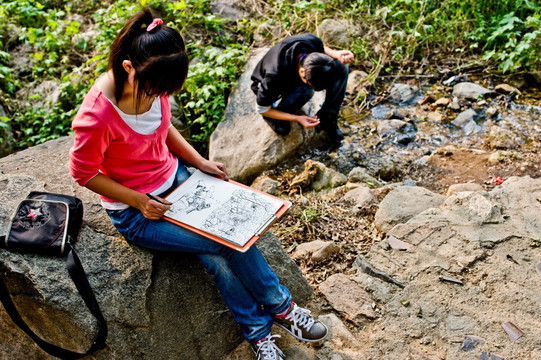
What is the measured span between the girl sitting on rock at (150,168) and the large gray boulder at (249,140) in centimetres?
178

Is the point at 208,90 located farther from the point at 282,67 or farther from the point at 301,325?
the point at 301,325

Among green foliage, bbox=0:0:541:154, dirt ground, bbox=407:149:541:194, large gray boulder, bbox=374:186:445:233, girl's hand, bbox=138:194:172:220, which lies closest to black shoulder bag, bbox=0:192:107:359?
girl's hand, bbox=138:194:172:220

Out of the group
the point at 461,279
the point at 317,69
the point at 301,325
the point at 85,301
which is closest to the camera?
the point at 85,301

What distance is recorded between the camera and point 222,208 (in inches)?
81.7

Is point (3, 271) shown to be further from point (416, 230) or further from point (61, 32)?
point (61, 32)

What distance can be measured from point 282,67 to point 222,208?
191 cm

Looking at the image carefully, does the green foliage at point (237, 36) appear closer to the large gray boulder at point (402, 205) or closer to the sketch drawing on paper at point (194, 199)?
the large gray boulder at point (402, 205)

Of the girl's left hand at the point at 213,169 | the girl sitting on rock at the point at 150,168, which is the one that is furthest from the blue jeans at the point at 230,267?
the girl's left hand at the point at 213,169

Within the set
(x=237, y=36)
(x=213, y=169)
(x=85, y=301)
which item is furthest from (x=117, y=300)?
(x=237, y=36)

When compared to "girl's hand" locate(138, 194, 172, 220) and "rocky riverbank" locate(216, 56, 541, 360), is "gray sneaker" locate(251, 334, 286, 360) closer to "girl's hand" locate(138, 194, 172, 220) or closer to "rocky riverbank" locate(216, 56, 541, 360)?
"rocky riverbank" locate(216, 56, 541, 360)

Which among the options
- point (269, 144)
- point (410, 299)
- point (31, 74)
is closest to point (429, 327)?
point (410, 299)

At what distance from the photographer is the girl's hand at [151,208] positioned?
1964 mm

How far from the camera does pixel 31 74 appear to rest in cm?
523

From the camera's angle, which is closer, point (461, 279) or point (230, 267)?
point (230, 267)
